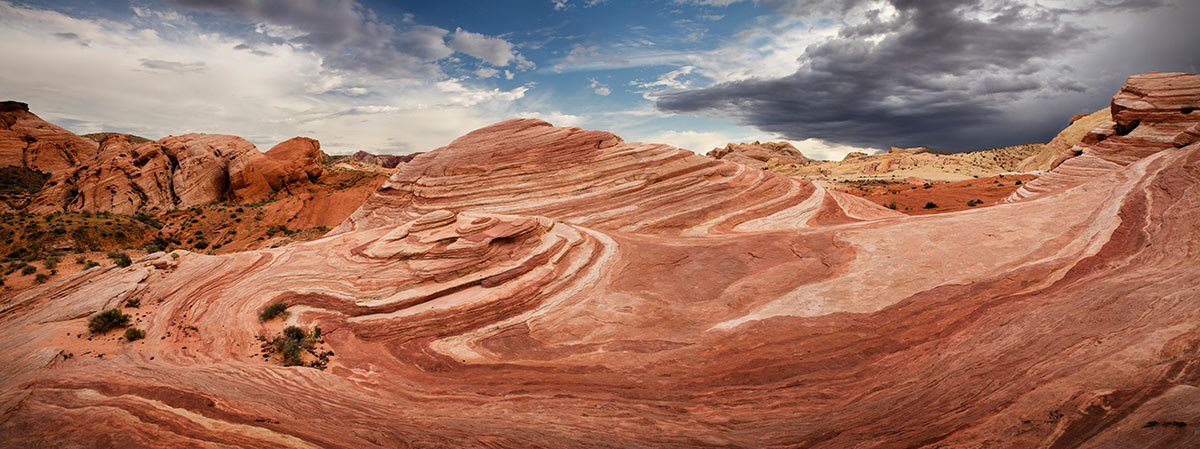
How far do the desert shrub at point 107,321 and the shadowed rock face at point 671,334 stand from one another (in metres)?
0.51

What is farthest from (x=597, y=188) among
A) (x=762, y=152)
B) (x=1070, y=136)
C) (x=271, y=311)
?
(x=762, y=152)

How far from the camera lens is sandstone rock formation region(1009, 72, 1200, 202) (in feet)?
66.4

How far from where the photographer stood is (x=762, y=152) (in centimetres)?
12788

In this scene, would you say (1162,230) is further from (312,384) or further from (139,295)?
(139,295)

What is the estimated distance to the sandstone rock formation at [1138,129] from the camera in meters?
20.2

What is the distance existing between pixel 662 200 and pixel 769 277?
773 cm

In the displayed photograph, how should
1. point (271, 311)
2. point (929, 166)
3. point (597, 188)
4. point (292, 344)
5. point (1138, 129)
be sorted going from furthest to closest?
point (929, 166)
point (1138, 129)
point (597, 188)
point (271, 311)
point (292, 344)

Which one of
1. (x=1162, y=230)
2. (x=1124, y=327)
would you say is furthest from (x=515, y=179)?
(x=1162, y=230)

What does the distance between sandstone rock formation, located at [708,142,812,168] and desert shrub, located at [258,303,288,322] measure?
Answer: 4568 inches

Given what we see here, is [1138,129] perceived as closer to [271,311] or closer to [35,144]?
[271,311]

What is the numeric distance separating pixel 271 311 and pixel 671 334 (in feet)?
38.3

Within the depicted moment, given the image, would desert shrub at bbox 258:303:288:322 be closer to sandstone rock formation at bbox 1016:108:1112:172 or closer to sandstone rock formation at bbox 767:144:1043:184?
sandstone rock formation at bbox 767:144:1043:184

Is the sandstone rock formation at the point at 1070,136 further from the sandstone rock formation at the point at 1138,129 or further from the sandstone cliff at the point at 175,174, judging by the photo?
the sandstone cliff at the point at 175,174

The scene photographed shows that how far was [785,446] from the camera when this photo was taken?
6.84 meters
